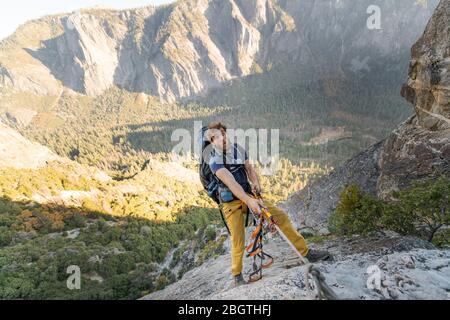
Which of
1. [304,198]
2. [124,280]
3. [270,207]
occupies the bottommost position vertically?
[124,280]

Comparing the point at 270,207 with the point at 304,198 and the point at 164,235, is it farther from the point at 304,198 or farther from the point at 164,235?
the point at 164,235

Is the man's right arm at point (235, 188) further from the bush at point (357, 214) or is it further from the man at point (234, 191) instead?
the bush at point (357, 214)

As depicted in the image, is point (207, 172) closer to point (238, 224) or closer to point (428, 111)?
point (238, 224)

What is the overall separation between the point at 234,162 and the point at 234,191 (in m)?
0.85

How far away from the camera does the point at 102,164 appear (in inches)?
7328

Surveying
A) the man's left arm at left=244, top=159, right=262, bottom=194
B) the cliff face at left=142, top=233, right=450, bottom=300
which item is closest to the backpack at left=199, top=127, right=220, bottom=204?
the man's left arm at left=244, top=159, right=262, bottom=194

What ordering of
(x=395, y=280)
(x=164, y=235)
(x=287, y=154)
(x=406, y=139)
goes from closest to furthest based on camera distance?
(x=395, y=280) < (x=406, y=139) < (x=164, y=235) < (x=287, y=154)

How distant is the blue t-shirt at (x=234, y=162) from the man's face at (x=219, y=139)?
14 cm

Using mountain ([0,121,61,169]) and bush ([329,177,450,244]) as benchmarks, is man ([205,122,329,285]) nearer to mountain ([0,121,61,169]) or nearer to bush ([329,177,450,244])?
bush ([329,177,450,244])

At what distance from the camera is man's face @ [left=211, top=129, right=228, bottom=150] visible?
23.8 ft

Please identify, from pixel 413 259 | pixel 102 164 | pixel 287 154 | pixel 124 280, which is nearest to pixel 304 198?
pixel 124 280

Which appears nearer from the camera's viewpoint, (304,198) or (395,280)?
(395,280)

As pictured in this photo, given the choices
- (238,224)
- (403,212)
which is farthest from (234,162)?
A: (403,212)
